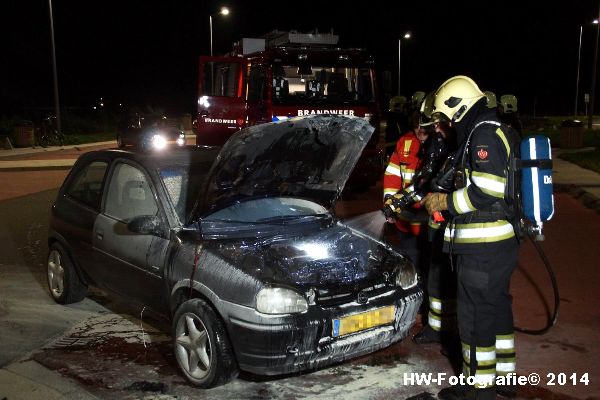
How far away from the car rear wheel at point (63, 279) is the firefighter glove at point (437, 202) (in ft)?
10.8

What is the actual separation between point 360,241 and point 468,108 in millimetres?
1301

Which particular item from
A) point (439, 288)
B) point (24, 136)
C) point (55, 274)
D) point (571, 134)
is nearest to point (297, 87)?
point (55, 274)

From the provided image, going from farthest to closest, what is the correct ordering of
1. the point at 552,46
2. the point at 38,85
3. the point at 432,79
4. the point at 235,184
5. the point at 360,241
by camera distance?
the point at 552,46 < the point at 432,79 < the point at 38,85 < the point at 360,241 < the point at 235,184

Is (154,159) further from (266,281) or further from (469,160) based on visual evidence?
(469,160)

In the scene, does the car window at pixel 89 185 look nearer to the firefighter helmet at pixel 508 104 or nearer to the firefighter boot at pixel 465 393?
the firefighter boot at pixel 465 393

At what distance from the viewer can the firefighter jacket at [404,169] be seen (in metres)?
5.67

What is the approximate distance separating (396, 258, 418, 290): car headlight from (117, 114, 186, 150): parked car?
20.7 metres

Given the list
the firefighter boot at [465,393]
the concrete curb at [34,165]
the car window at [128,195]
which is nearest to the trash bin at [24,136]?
the concrete curb at [34,165]

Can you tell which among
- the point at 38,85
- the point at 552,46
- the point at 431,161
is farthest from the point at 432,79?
the point at 431,161

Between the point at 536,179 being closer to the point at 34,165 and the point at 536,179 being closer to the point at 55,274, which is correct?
the point at 55,274

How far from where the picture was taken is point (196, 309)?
422cm

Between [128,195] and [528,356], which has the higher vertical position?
[128,195]

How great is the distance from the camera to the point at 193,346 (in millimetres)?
4289

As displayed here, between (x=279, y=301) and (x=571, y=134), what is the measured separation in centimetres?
2156
